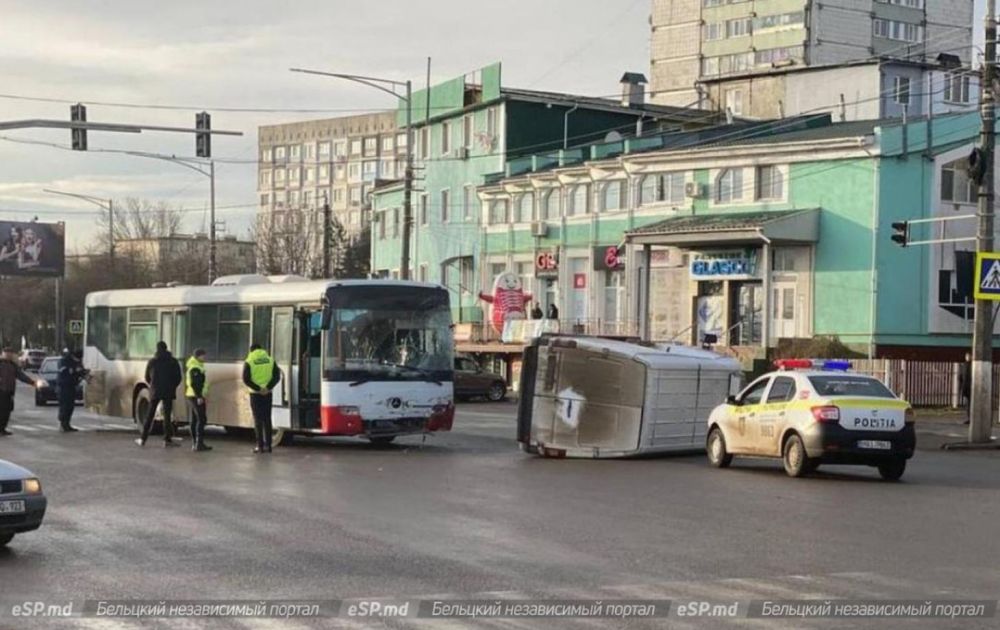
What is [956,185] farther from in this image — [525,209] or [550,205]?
[525,209]

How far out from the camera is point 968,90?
8519cm

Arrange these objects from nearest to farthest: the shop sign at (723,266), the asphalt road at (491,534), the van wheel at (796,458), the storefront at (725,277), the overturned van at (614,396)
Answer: the asphalt road at (491,534) < the van wheel at (796,458) < the overturned van at (614,396) < the storefront at (725,277) < the shop sign at (723,266)

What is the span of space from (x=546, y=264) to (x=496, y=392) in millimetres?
9421

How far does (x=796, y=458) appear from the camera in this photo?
20.8 m

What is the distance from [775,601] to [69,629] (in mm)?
4719

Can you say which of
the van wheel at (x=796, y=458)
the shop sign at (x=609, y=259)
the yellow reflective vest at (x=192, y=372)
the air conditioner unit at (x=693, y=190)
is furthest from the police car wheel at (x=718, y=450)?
the shop sign at (x=609, y=259)

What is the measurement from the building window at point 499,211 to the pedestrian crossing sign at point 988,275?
34.7m

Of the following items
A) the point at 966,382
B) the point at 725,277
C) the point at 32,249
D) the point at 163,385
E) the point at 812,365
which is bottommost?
the point at 966,382

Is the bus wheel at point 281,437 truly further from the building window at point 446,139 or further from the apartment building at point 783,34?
the apartment building at point 783,34

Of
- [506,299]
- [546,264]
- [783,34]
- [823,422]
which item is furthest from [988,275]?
[783,34]

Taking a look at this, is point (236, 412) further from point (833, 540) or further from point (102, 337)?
point (833, 540)

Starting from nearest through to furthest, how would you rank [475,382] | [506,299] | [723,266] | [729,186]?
1. [723,266]
2. [729,186]
3. [475,382]
4. [506,299]

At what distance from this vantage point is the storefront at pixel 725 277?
46.8 metres

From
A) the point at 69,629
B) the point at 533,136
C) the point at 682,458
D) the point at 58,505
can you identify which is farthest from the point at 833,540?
the point at 533,136
